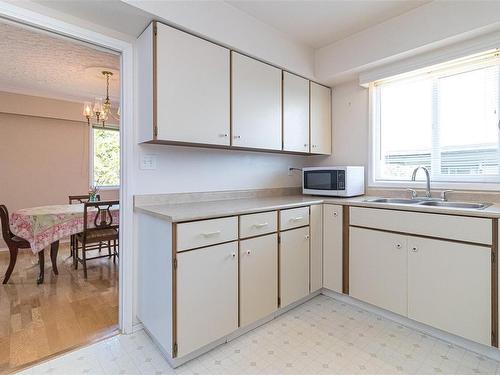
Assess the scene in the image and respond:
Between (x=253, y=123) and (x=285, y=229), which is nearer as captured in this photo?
(x=285, y=229)

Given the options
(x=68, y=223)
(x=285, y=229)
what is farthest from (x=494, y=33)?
(x=68, y=223)

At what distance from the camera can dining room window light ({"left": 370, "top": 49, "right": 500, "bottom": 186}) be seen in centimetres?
207

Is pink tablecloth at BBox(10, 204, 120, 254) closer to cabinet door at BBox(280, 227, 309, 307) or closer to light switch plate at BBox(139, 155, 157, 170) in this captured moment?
light switch plate at BBox(139, 155, 157, 170)

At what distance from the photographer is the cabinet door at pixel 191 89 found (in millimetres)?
1695

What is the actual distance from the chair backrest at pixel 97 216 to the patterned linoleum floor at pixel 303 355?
5.19ft

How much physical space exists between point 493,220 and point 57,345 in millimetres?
2781

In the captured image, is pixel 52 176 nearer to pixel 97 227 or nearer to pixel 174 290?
pixel 97 227

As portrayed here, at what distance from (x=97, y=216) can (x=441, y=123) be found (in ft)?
11.7

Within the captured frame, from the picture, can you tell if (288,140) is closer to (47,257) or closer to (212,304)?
(212,304)

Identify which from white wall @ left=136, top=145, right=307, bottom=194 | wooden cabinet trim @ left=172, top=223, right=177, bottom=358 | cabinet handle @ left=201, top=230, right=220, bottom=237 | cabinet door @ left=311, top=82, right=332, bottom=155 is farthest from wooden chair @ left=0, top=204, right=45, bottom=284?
cabinet door @ left=311, top=82, right=332, bottom=155

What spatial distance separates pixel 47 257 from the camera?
3.66 metres

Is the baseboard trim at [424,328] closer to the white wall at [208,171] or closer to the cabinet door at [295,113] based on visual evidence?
the white wall at [208,171]

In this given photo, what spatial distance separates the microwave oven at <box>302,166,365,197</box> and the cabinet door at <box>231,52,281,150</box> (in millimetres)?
519

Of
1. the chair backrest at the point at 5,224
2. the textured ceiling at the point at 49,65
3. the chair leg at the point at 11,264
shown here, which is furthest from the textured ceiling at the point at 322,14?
the chair leg at the point at 11,264
